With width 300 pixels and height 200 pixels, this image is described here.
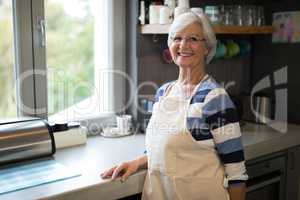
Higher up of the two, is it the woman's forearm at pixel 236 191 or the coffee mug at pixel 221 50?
the coffee mug at pixel 221 50

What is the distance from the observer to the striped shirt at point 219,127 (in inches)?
55.4

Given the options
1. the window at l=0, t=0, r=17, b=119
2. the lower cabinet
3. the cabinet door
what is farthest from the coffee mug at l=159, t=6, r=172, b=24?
the cabinet door

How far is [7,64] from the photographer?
1.86 metres

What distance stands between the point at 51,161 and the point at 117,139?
0.47 m

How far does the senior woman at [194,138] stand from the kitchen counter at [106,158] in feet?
0.19

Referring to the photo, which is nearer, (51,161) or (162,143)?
(162,143)

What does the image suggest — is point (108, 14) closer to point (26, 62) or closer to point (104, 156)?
point (26, 62)

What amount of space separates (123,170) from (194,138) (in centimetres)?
31

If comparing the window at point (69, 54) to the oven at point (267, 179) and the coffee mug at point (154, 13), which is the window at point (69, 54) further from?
the oven at point (267, 179)

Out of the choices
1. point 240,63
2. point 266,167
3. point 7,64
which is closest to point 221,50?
point 240,63

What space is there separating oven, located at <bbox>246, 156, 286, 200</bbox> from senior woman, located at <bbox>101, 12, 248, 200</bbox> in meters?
0.57

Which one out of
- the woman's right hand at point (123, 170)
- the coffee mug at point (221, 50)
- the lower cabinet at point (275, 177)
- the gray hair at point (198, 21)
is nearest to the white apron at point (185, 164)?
the woman's right hand at point (123, 170)

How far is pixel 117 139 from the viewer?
207cm

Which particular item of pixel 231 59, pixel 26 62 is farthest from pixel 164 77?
pixel 26 62
